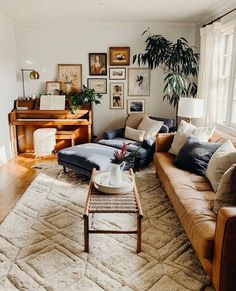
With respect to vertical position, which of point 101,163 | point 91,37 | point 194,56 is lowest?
point 101,163

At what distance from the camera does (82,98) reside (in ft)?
17.2

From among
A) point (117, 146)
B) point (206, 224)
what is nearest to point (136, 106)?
point (117, 146)

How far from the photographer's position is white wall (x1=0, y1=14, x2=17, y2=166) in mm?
4691

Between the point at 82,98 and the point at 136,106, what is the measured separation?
1080 millimetres

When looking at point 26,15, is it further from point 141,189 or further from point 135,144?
point 141,189

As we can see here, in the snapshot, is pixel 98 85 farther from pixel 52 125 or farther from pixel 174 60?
pixel 174 60

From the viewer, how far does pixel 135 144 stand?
4.54m

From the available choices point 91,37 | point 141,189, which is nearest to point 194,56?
point 91,37

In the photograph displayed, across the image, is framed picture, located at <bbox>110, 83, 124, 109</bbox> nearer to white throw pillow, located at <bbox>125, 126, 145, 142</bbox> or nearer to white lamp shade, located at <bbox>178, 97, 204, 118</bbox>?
white throw pillow, located at <bbox>125, 126, 145, 142</bbox>

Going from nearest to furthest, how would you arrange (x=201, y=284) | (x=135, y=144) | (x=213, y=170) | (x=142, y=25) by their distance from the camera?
(x=201, y=284) < (x=213, y=170) < (x=135, y=144) < (x=142, y=25)

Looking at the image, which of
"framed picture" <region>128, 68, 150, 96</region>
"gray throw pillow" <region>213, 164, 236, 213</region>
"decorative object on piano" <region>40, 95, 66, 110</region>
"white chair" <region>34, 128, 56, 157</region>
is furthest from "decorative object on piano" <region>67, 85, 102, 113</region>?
"gray throw pillow" <region>213, 164, 236, 213</region>

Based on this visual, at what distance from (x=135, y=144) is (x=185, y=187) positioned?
1.96 metres

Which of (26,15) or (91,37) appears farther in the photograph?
(91,37)

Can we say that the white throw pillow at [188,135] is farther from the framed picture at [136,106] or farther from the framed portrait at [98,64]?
the framed portrait at [98,64]
